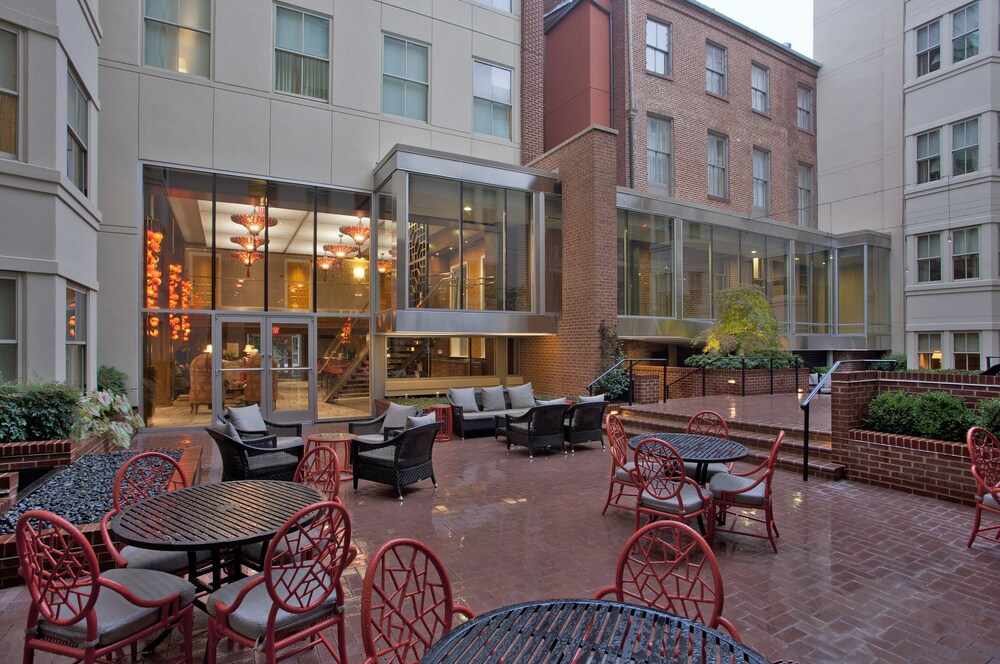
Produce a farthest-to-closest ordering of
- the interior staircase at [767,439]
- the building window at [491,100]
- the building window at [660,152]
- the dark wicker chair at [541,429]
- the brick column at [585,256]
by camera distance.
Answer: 1. the building window at [660,152]
2. the building window at [491,100]
3. the brick column at [585,256]
4. the dark wicker chair at [541,429]
5. the interior staircase at [767,439]

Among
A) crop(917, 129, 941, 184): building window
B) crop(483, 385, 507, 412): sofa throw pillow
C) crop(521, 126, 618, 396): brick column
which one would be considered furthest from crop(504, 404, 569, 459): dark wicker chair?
crop(917, 129, 941, 184): building window

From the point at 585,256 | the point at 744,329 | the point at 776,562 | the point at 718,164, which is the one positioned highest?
the point at 718,164

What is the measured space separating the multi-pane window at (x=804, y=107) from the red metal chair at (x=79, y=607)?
1064 inches

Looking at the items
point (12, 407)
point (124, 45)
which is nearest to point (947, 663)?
point (12, 407)

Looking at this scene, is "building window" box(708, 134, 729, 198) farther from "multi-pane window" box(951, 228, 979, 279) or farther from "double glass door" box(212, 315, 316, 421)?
"double glass door" box(212, 315, 316, 421)

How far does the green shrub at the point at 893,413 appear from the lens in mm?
6828

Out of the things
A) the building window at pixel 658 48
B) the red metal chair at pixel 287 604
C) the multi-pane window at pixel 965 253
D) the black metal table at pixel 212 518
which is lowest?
the red metal chair at pixel 287 604

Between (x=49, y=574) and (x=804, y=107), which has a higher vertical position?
(x=804, y=107)

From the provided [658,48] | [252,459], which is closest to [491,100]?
[658,48]

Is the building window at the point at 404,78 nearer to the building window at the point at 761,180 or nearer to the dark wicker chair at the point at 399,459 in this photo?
the dark wicker chair at the point at 399,459

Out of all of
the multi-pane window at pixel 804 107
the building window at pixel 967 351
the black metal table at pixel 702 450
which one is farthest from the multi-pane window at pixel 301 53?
the building window at pixel 967 351

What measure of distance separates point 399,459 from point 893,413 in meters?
6.67

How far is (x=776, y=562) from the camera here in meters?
4.48

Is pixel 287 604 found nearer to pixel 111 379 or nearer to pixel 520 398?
pixel 520 398
